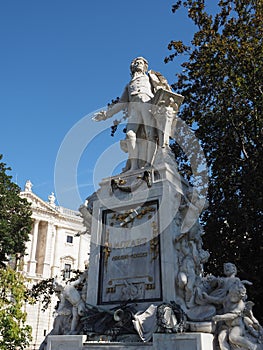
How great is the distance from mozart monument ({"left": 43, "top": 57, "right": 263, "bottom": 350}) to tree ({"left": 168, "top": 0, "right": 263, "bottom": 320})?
636cm

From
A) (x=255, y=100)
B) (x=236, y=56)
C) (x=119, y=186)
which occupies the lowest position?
(x=119, y=186)

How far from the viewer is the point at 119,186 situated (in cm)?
836

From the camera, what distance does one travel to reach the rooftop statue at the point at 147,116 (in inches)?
348

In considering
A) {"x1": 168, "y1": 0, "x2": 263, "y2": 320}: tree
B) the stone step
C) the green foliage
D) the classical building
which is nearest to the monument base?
the stone step

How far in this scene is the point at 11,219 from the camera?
2703 cm

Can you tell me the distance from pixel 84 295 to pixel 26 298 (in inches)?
488

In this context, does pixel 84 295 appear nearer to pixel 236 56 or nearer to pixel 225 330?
pixel 225 330

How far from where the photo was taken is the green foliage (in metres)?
17.5

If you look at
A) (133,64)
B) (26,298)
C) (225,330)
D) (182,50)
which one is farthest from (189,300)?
(26,298)

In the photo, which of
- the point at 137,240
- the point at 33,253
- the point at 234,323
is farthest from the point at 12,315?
the point at 33,253

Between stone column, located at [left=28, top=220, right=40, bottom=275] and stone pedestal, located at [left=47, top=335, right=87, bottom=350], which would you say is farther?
stone column, located at [left=28, top=220, right=40, bottom=275]

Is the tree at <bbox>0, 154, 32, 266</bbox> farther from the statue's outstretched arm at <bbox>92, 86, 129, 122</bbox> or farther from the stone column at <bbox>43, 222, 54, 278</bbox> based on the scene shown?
the stone column at <bbox>43, 222, 54, 278</bbox>

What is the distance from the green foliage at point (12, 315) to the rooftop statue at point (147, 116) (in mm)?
12195

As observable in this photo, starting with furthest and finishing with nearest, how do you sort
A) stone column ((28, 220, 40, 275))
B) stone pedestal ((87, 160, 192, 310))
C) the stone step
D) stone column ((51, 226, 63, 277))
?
stone column ((51, 226, 63, 277)) < stone column ((28, 220, 40, 275)) < stone pedestal ((87, 160, 192, 310)) < the stone step
